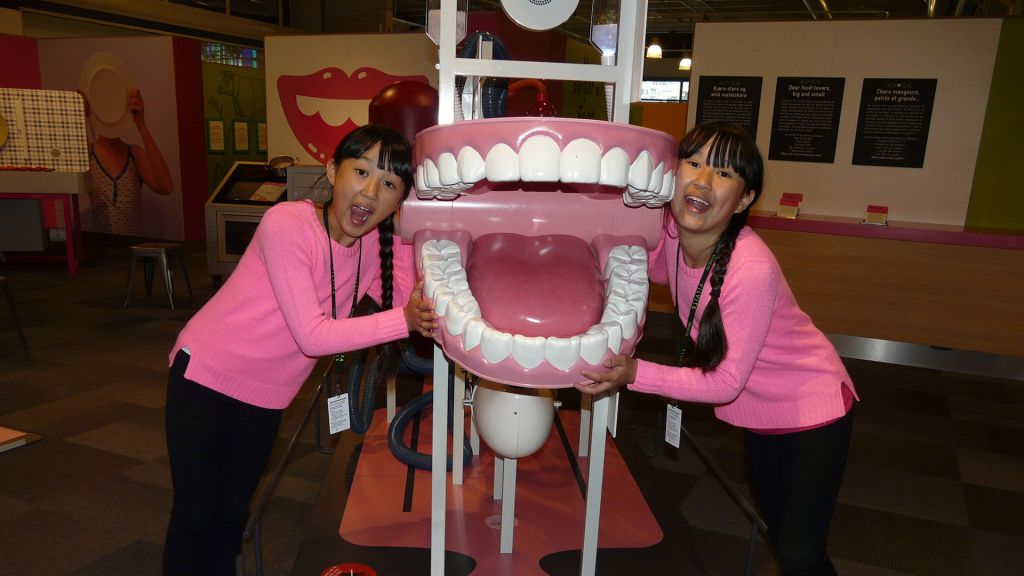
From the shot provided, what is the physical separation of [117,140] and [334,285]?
339 inches

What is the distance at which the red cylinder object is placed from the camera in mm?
2209

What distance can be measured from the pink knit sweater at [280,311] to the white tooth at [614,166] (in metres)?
0.63

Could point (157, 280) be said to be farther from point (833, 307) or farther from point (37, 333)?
point (833, 307)

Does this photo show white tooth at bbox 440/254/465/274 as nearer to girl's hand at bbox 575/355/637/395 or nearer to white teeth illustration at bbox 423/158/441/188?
white teeth illustration at bbox 423/158/441/188

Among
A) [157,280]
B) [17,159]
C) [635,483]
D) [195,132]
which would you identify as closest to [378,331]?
[635,483]

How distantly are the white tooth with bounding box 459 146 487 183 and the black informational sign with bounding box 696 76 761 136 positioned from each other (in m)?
3.62

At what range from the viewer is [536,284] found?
1277 mm

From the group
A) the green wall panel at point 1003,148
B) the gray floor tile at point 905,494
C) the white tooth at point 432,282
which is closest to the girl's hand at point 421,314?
the white tooth at point 432,282

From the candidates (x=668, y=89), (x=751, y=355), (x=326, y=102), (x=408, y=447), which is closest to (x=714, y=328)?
(x=751, y=355)

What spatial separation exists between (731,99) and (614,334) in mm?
3810

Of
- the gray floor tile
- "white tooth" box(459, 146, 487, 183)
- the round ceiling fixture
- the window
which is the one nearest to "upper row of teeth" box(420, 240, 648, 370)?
"white tooth" box(459, 146, 487, 183)

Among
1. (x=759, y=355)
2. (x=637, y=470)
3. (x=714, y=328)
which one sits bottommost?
(x=637, y=470)

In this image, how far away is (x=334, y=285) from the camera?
1.65 m

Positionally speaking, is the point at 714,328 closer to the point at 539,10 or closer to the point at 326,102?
the point at 539,10
